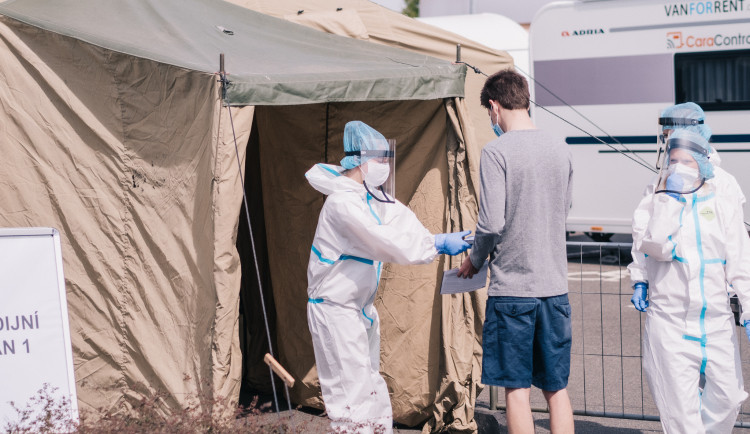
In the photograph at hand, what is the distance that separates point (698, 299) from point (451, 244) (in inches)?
46.8

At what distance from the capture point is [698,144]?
4.30m

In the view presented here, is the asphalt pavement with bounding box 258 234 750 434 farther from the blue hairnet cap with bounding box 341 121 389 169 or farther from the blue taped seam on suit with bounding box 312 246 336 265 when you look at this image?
the blue hairnet cap with bounding box 341 121 389 169

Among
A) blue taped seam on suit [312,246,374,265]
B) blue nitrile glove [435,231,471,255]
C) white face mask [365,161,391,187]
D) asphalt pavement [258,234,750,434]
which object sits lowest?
asphalt pavement [258,234,750,434]

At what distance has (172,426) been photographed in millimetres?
3996

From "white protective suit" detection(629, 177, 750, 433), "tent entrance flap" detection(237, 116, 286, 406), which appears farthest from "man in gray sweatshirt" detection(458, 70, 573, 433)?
"tent entrance flap" detection(237, 116, 286, 406)

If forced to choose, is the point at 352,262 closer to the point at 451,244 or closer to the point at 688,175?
the point at 451,244

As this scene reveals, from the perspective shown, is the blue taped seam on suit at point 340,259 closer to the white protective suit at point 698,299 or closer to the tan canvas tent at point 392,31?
the white protective suit at point 698,299

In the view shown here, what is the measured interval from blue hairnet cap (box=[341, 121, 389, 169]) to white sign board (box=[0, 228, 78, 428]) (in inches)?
56.9

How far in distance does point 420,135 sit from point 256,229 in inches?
60.2

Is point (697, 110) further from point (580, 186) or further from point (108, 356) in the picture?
point (580, 186)

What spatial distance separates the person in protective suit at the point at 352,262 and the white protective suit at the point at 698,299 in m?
0.97

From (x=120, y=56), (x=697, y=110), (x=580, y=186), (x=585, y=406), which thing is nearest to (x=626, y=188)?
(x=580, y=186)

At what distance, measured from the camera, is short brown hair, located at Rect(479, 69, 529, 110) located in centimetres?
415

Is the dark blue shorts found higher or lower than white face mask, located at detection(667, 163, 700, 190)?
lower
